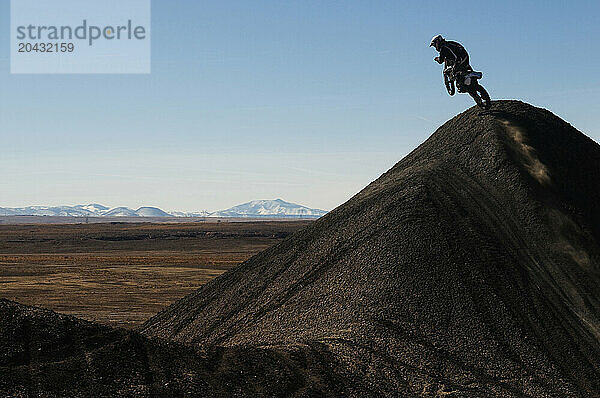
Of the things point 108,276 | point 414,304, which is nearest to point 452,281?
point 414,304

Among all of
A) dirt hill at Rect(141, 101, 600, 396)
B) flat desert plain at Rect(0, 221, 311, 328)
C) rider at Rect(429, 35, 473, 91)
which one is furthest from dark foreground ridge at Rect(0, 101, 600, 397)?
flat desert plain at Rect(0, 221, 311, 328)

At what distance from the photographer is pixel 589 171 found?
2411cm

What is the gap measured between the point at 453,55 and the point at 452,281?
12160 mm

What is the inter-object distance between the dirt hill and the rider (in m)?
2.39

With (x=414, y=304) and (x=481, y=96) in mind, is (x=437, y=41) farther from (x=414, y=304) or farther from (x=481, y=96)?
(x=414, y=304)

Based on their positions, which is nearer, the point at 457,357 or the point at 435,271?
the point at 457,357

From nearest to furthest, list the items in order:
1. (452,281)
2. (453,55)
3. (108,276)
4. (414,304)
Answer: (414,304), (452,281), (453,55), (108,276)

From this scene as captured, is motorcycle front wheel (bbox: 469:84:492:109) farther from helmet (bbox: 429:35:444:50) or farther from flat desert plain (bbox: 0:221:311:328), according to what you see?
flat desert plain (bbox: 0:221:311:328)

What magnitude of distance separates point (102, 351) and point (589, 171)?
2007 centimetres

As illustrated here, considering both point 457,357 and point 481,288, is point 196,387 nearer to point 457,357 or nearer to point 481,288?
point 457,357

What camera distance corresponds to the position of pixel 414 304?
1688 centimetres

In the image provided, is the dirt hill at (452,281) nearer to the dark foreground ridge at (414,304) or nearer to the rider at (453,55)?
the dark foreground ridge at (414,304)

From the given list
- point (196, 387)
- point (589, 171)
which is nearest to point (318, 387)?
point (196, 387)

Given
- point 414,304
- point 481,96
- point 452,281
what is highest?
point 481,96
